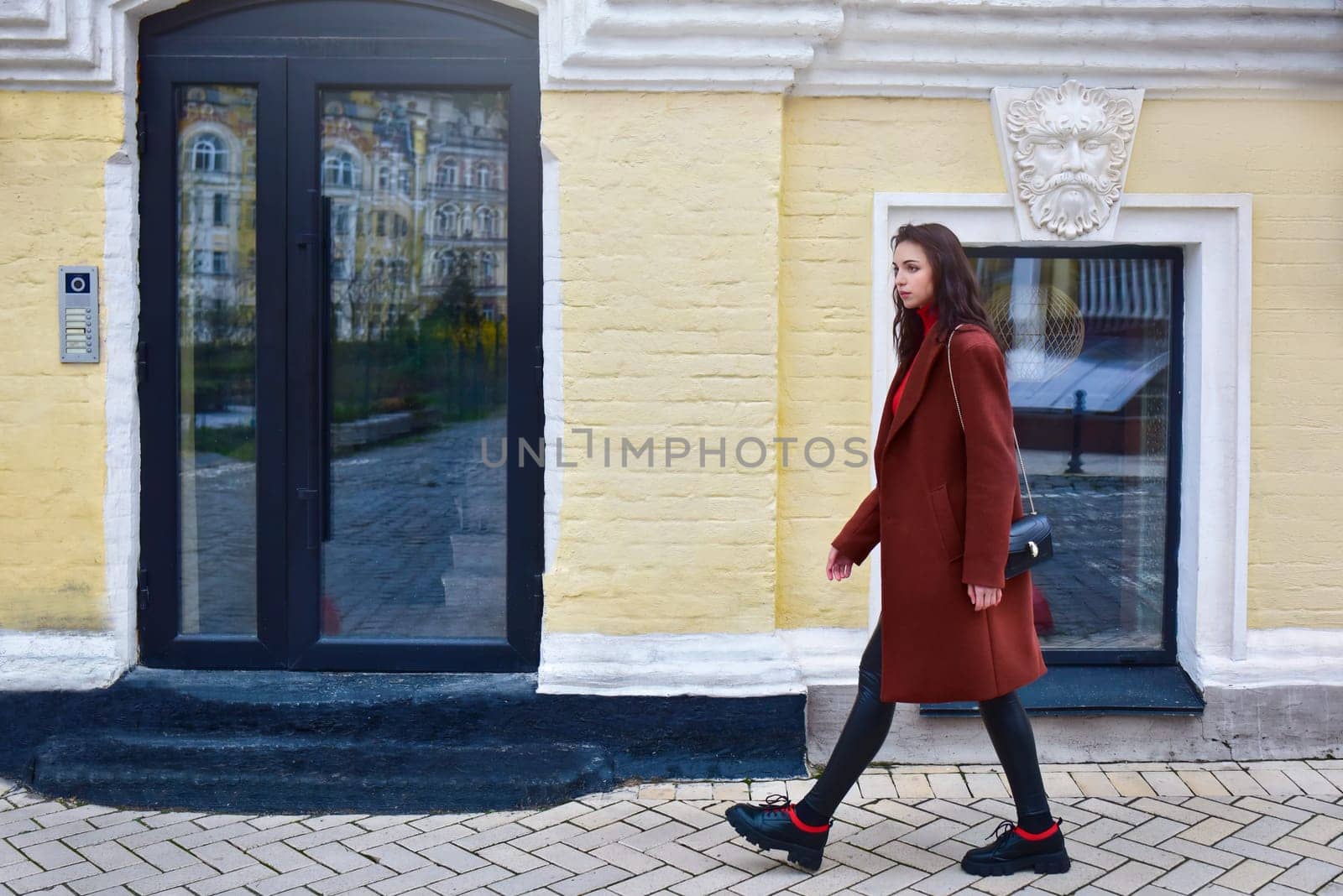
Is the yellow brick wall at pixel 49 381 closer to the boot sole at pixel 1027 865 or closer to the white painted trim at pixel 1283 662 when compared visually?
the boot sole at pixel 1027 865

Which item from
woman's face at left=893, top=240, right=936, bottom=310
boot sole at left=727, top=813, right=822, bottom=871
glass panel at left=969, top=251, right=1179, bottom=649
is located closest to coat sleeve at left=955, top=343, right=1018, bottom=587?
woman's face at left=893, top=240, right=936, bottom=310

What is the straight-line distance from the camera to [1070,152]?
15.4 ft

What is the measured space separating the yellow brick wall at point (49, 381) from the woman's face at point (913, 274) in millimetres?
2866

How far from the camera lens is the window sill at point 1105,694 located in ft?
15.7

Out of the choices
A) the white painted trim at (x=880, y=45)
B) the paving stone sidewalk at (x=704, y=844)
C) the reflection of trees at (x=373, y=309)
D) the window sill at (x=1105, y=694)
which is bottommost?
the paving stone sidewalk at (x=704, y=844)

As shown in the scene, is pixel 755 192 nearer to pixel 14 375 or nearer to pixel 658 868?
pixel 658 868

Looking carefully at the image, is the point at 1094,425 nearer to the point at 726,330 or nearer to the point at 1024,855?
the point at 726,330

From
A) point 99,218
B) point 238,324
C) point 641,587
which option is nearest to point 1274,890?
point 641,587

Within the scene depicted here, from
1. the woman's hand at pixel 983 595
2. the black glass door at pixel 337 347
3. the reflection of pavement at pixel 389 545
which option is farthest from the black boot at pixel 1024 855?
the reflection of pavement at pixel 389 545

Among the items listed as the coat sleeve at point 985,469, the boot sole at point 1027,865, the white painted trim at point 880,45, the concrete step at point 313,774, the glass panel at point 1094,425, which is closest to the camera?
the coat sleeve at point 985,469

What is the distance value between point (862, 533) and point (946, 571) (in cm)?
39

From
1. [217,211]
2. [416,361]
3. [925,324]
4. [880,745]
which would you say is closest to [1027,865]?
[880,745]

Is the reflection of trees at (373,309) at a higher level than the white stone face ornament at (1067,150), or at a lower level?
lower

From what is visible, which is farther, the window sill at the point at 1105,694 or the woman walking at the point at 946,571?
the window sill at the point at 1105,694
